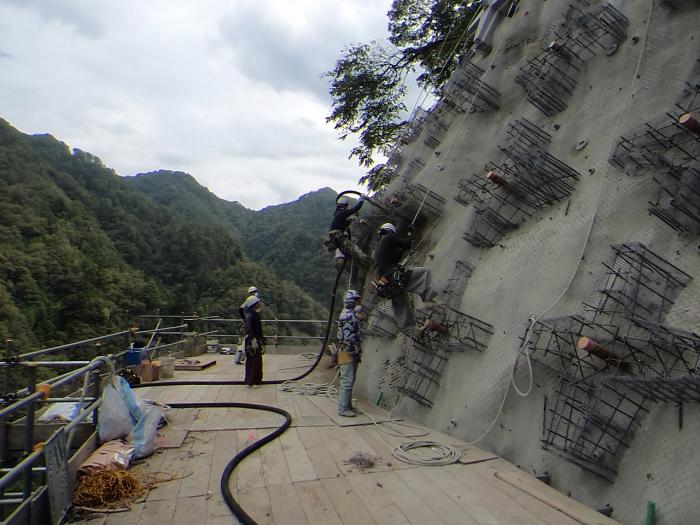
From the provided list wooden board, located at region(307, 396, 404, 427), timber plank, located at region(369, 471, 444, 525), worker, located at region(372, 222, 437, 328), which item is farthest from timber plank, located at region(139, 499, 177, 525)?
worker, located at region(372, 222, 437, 328)

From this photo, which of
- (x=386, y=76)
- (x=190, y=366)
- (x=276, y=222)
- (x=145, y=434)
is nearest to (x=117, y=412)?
(x=145, y=434)

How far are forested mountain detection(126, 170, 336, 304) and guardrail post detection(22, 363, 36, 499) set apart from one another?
145 ft

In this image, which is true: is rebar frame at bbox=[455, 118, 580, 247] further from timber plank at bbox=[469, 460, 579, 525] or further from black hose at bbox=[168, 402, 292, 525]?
black hose at bbox=[168, 402, 292, 525]

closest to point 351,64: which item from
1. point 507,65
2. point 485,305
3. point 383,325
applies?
point 507,65

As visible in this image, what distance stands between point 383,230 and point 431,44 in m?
12.8

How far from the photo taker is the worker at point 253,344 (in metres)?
7.73

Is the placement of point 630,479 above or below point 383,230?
below

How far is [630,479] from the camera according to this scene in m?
3.35

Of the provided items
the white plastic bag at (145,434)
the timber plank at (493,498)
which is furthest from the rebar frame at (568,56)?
the white plastic bag at (145,434)

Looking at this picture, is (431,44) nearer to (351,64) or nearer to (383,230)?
(351,64)

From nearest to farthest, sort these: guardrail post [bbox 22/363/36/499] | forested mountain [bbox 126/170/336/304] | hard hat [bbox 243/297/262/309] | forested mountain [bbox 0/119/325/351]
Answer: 1. guardrail post [bbox 22/363/36/499]
2. hard hat [bbox 243/297/262/309]
3. forested mountain [bbox 0/119/325/351]
4. forested mountain [bbox 126/170/336/304]

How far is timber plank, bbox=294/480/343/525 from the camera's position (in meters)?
3.15

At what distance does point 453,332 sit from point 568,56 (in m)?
4.32

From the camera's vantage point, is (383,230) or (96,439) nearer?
(96,439)
